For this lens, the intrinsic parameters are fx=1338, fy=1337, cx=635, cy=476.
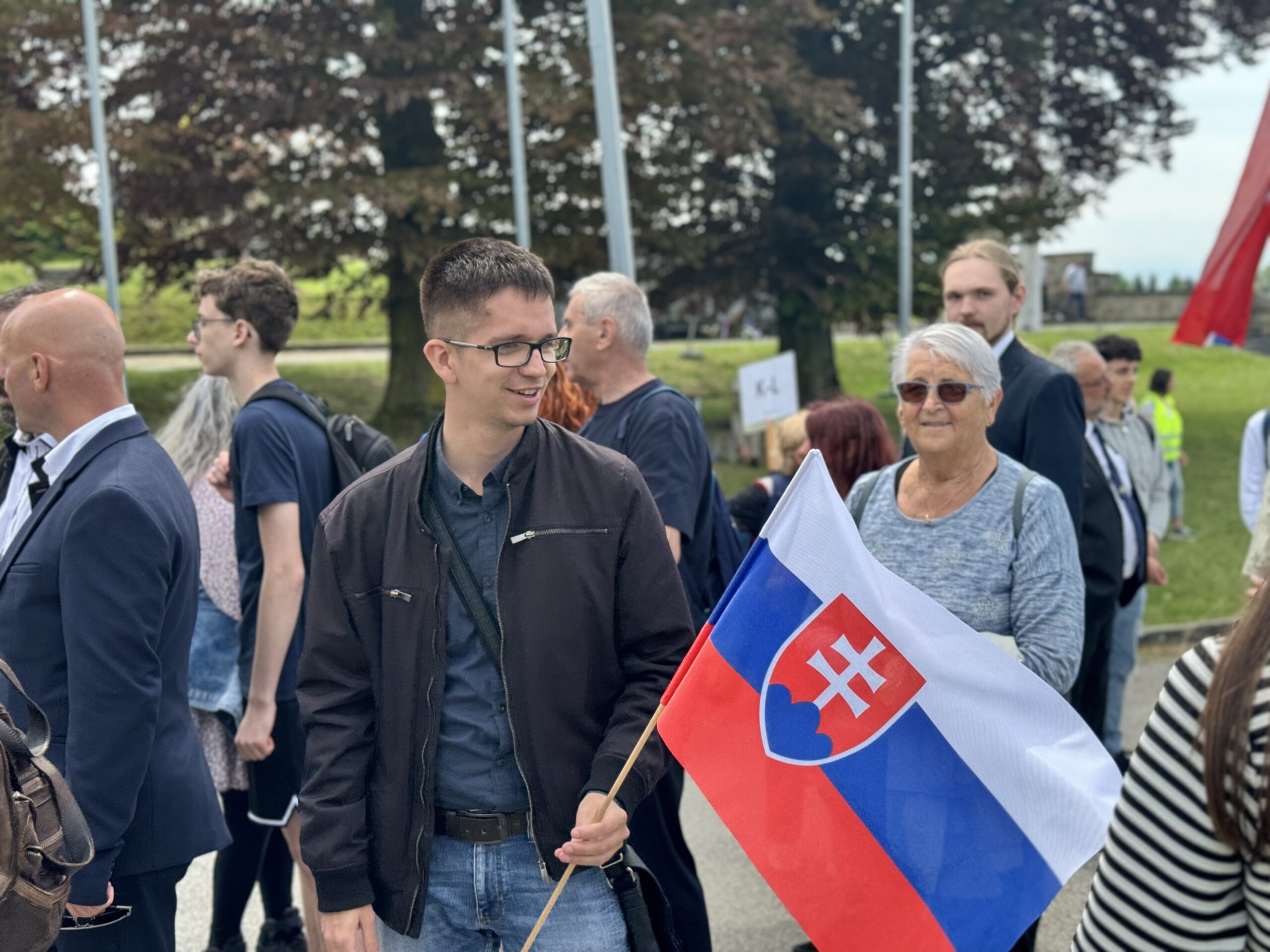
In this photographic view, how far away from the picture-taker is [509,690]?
2609 millimetres

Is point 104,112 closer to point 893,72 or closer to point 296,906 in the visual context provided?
point 893,72

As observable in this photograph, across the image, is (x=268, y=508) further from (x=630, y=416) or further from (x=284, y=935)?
(x=284, y=935)

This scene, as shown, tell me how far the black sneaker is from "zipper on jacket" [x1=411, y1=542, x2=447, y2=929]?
90.7 inches

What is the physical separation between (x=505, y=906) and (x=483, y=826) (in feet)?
0.59

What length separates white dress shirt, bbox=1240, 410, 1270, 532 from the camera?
7043 millimetres

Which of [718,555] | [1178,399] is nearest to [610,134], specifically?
[718,555]

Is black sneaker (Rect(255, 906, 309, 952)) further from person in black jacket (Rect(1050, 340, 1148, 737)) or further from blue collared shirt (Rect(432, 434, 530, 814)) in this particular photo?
person in black jacket (Rect(1050, 340, 1148, 737))

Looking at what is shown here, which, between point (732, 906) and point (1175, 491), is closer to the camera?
point (732, 906)

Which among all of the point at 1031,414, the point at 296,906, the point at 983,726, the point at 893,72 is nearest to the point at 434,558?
the point at 983,726

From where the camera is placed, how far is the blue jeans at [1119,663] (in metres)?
6.44

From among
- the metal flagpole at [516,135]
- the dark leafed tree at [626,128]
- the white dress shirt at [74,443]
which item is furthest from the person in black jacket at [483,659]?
the dark leafed tree at [626,128]

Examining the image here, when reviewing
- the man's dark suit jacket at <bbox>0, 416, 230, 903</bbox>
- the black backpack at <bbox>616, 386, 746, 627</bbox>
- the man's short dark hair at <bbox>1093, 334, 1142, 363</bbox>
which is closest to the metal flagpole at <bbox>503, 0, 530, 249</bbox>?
the man's short dark hair at <bbox>1093, 334, 1142, 363</bbox>

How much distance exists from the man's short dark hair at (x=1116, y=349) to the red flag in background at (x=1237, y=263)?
1983mm

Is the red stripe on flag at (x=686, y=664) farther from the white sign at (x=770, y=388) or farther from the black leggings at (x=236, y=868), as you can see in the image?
the white sign at (x=770, y=388)
